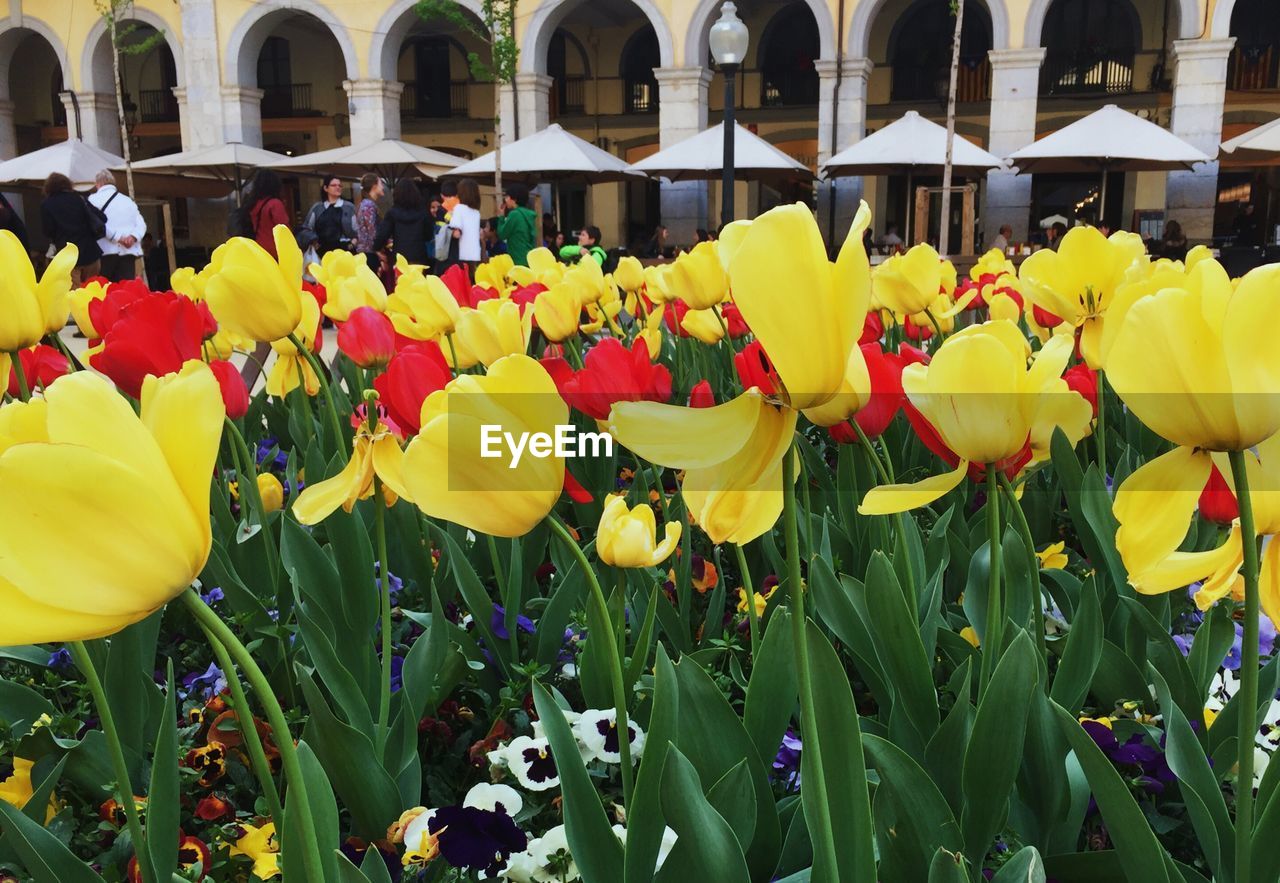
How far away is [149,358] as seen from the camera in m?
1.46

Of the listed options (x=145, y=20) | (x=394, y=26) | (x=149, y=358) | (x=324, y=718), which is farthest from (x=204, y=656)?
(x=145, y=20)

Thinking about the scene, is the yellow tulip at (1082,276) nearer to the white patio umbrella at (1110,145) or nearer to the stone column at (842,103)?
the white patio umbrella at (1110,145)

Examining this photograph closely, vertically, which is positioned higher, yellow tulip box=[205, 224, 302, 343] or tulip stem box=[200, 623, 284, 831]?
yellow tulip box=[205, 224, 302, 343]

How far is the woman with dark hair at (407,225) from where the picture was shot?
718cm

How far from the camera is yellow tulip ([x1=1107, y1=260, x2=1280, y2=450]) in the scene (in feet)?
2.10

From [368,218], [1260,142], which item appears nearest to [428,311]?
[368,218]

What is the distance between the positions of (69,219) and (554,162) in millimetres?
6441

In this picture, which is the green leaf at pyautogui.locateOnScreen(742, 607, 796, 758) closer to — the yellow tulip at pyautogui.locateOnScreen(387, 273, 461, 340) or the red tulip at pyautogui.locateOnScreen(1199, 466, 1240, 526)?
the red tulip at pyautogui.locateOnScreen(1199, 466, 1240, 526)

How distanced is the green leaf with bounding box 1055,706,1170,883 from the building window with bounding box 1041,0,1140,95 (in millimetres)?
20849

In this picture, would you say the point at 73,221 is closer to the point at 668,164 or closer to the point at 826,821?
the point at 668,164

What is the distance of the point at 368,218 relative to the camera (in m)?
8.13

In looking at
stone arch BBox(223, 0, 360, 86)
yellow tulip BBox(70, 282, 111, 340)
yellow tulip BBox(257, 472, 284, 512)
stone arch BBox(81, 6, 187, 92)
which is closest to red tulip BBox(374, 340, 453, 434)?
yellow tulip BBox(257, 472, 284, 512)

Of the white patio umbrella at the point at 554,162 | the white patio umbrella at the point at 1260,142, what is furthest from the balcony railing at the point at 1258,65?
the white patio umbrella at the point at 554,162

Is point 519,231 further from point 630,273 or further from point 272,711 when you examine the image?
point 272,711
